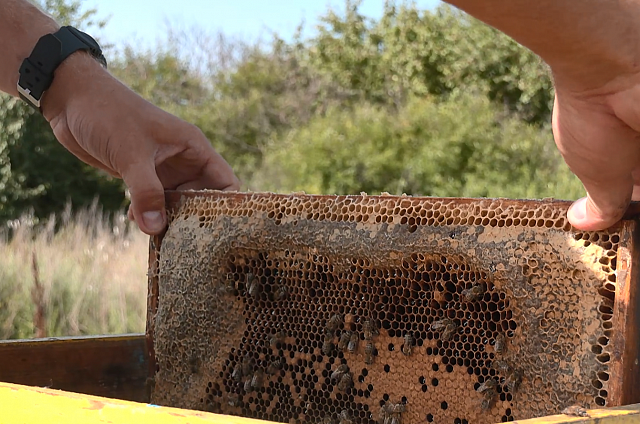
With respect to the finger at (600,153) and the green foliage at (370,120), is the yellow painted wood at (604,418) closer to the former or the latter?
the finger at (600,153)

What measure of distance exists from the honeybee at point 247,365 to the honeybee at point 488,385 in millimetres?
697

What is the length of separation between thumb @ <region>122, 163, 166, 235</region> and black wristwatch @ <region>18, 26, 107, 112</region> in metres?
0.38

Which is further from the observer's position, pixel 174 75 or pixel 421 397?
pixel 174 75

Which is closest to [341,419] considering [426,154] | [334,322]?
[334,322]

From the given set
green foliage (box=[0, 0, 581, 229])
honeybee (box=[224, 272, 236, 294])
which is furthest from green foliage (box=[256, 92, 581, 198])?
honeybee (box=[224, 272, 236, 294])

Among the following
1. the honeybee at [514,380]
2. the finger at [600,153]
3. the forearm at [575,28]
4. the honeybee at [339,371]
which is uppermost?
the forearm at [575,28]

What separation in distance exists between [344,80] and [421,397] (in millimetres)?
14910

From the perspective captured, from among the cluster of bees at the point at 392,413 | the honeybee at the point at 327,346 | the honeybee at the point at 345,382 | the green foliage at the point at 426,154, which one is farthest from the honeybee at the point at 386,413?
the green foliage at the point at 426,154

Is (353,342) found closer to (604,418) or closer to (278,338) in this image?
(278,338)

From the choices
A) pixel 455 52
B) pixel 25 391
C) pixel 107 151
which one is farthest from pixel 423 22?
pixel 25 391

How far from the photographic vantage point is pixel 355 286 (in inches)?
75.3

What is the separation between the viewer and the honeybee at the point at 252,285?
79.3 inches

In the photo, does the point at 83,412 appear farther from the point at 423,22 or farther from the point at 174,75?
the point at 174,75

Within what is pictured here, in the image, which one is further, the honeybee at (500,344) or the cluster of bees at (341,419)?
the cluster of bees at (341,419)
